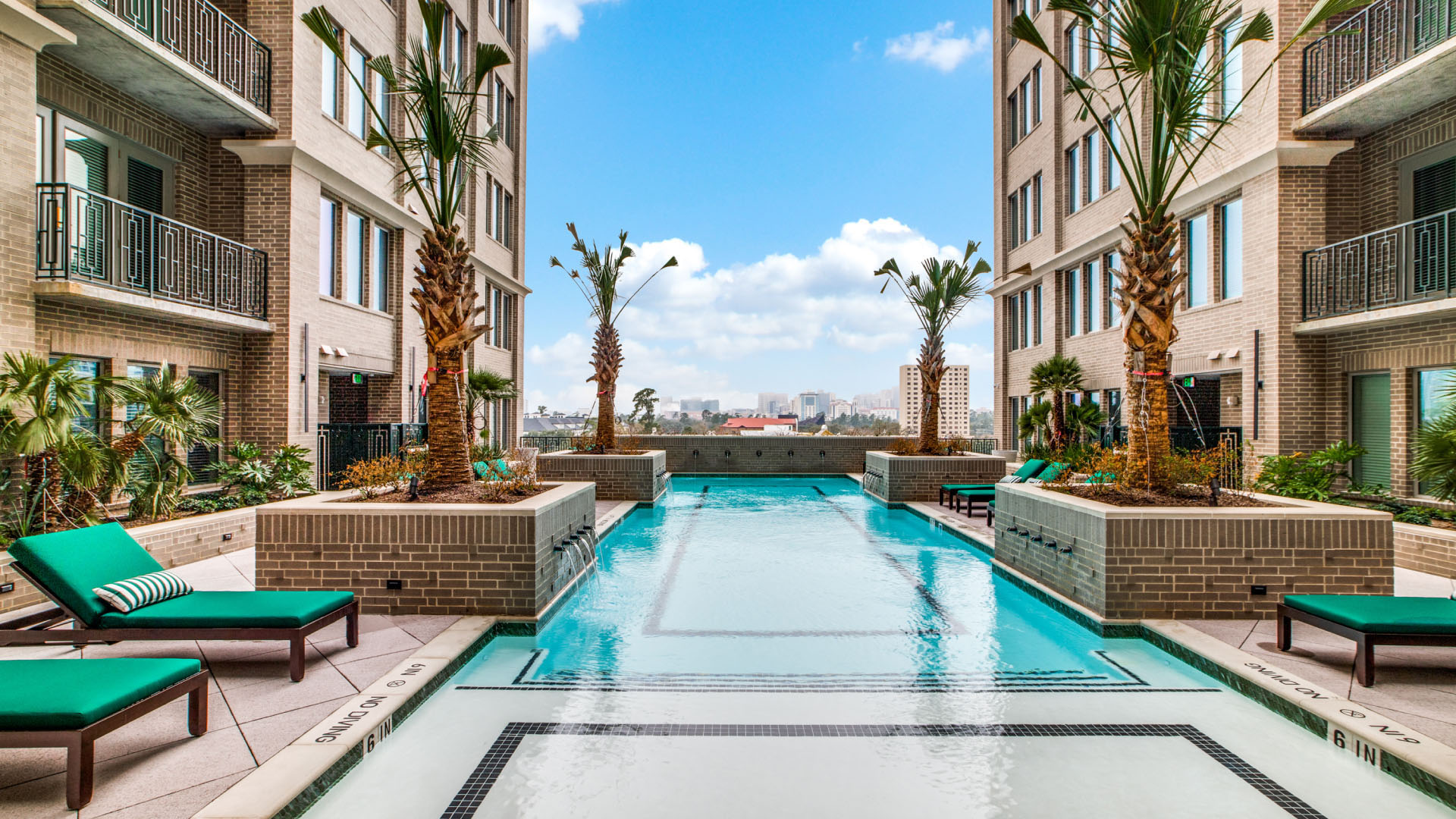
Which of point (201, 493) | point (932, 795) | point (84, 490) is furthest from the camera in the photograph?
point (201, 493)

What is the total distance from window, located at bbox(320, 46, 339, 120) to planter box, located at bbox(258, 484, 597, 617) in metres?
9.82

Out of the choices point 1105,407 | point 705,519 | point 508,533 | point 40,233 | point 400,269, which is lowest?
point 705,519

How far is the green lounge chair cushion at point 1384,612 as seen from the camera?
424cm

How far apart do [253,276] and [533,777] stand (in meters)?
10.9

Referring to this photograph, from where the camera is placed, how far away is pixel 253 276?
11.2 metres

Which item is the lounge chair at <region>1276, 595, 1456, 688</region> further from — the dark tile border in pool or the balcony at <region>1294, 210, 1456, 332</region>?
the balcony at <region>1294, 210, 1456, 332</region>

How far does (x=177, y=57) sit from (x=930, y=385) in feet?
48.3

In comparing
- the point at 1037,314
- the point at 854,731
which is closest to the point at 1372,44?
the point at 1037,314

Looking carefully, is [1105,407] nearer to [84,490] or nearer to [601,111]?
[84,490]

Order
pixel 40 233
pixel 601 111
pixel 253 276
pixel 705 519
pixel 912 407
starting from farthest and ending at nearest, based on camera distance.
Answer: pixel 601 111 → pixel 912 407 → pixel 705 519 → pixel 253 276 → pixel 40 233

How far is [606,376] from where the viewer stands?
1680 cm

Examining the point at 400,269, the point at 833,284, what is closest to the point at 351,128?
the point at 400,269

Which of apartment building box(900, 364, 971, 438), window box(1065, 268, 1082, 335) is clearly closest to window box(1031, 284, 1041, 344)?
window box(1065, 268, 1082, 335)

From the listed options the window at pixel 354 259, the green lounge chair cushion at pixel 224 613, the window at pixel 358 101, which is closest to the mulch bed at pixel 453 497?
the green lounge chair cushion at pixel 224 613
